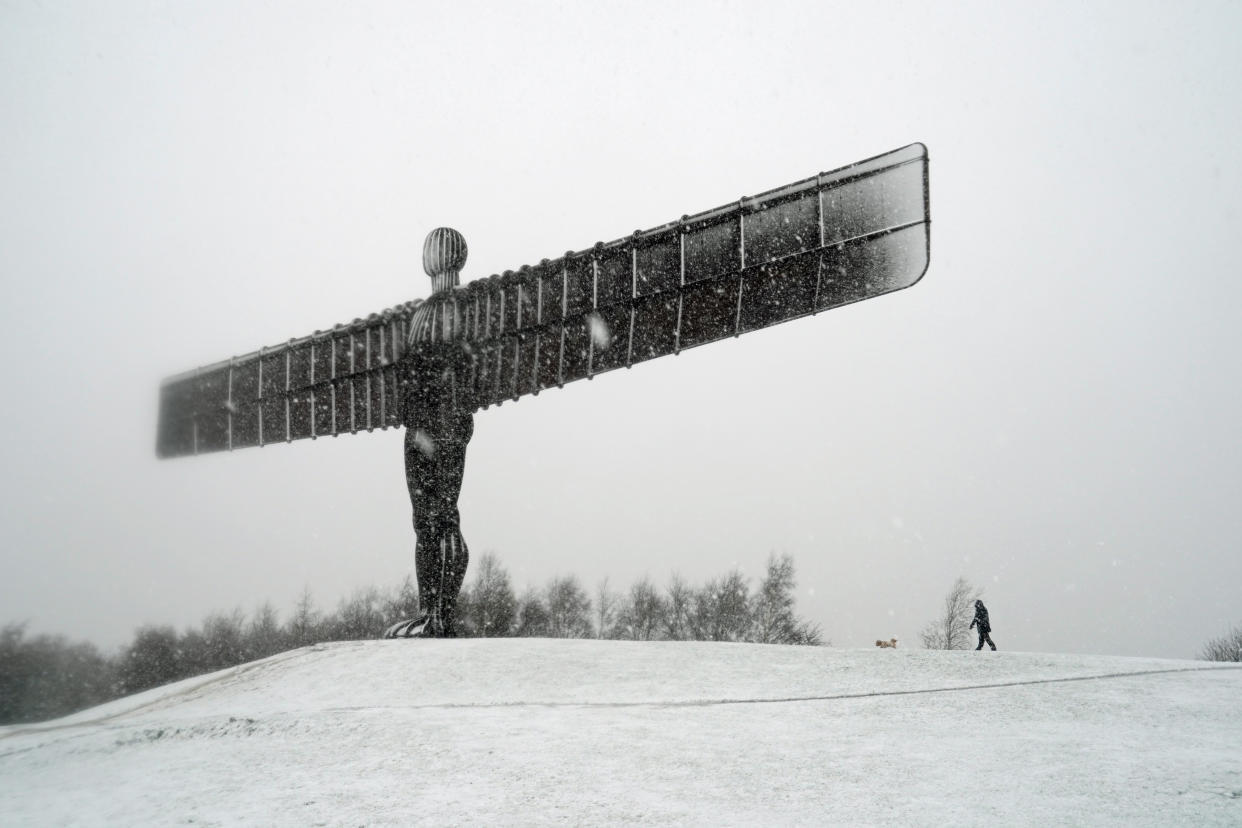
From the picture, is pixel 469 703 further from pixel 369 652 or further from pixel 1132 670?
pixel 1132 670

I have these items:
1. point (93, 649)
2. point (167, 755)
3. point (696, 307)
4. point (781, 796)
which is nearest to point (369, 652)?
point (167, 755)

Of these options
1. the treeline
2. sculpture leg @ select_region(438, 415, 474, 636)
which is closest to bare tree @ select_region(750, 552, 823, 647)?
the treeline

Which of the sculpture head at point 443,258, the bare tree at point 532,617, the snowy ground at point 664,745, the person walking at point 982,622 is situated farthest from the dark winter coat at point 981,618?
the bare tree at point 532,617

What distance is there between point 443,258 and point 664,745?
22.1ft

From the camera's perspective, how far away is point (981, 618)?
13070 mm

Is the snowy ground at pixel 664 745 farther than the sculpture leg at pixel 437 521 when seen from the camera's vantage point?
No

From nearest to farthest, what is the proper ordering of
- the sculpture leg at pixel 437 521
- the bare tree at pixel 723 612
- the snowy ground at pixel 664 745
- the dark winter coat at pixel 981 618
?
the snowy ground at pixel 664 745
the sculpture leg at pixel 437 521
the dark winter coat at pixel 981 618
the bare tree at pixel 723 612

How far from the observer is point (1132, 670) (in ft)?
22.3

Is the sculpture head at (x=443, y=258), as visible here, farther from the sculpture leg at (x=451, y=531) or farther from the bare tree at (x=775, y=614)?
the bare tree at (x=775, y=614)

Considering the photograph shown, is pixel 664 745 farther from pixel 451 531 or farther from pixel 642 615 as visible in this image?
pixel 642 615

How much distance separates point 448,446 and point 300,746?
452 cm

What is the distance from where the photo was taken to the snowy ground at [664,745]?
3.81m

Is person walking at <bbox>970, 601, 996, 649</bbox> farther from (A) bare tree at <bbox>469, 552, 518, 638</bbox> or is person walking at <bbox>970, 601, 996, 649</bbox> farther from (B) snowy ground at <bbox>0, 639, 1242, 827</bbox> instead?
(A) bare tree at <bbox>469, 552, 518, 638</bbox>

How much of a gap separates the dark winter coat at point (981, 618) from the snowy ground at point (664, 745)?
544cm
